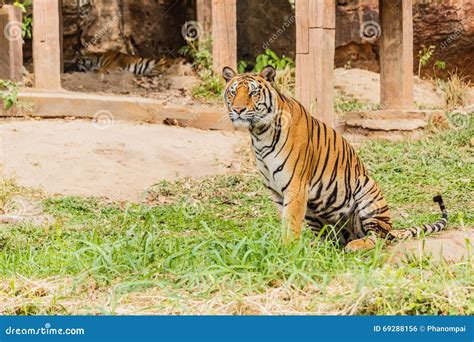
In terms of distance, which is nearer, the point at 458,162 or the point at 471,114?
the point at 458,162

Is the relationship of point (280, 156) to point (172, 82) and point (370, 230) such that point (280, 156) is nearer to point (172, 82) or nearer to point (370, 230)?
point (370, 230)

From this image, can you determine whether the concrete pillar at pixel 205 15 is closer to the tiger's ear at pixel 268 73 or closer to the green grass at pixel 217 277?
the green grass at pixel 217 277

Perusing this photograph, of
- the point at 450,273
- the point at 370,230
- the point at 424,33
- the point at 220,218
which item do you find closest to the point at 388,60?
the point at 424,33

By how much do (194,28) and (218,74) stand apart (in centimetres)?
250

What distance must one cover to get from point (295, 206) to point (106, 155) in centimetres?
440

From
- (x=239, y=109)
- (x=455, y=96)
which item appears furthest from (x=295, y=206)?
(x=455, y=96)

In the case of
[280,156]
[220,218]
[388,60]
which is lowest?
[220,218]

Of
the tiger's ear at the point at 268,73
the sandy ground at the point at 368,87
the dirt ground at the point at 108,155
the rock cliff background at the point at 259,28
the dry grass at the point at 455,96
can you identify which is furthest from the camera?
the rock cliff background at the point at 259,28

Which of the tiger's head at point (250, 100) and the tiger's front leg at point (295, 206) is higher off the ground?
the tiger's head at point (250, 100)

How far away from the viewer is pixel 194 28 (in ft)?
52.3

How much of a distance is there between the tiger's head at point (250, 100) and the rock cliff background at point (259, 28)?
1004 centimetres

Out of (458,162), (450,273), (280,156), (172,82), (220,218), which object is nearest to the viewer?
(450,273)

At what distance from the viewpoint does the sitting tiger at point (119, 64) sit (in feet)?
54.7

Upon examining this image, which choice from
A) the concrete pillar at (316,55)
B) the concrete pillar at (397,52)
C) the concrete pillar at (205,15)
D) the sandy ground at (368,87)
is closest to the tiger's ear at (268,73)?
the concrete pillar at (316,55)
